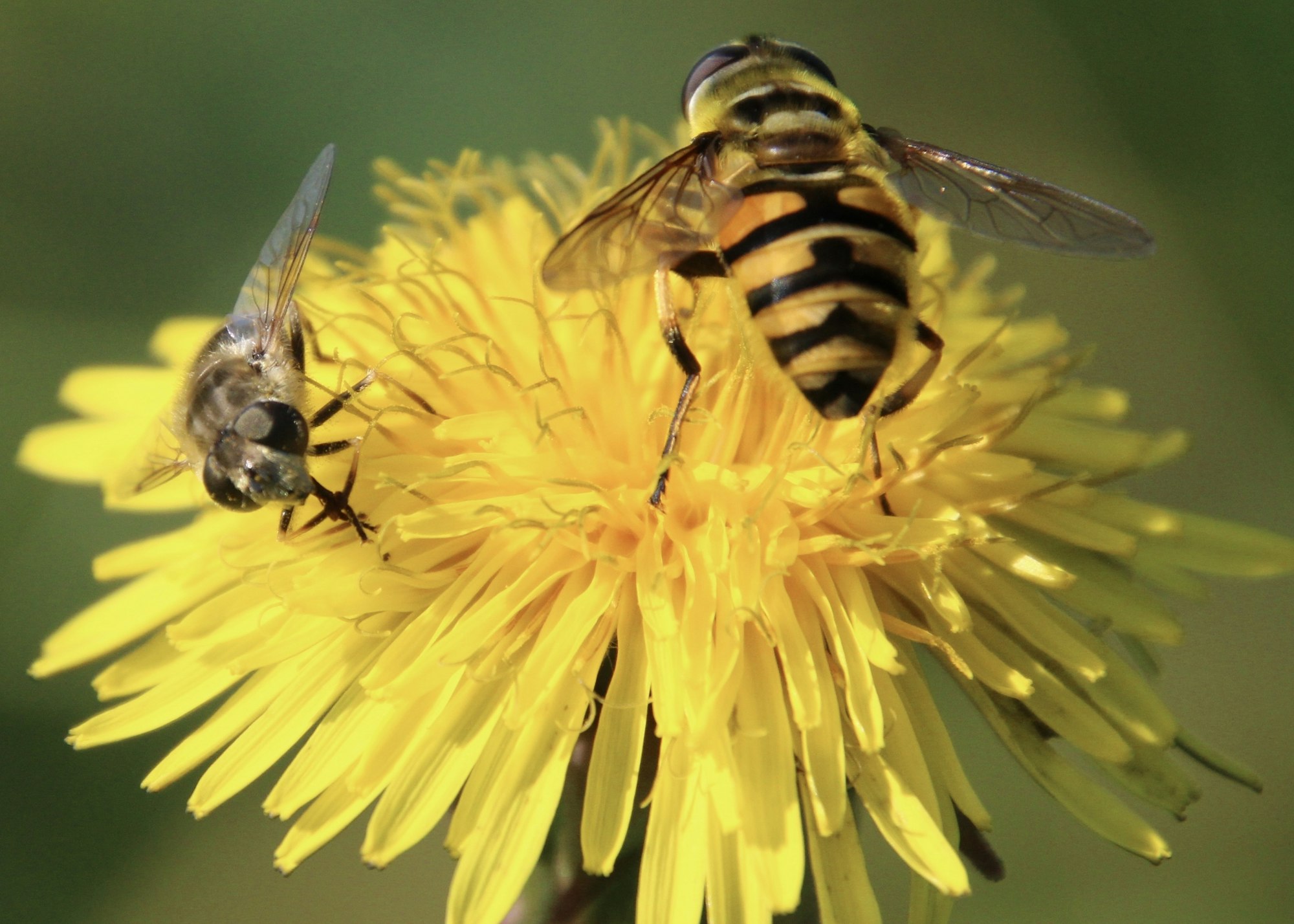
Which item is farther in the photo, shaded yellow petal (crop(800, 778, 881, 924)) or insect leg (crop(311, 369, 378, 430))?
insect leg (crop(311, 369, 378, 430))

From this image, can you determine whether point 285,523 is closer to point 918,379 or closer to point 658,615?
point 658,615

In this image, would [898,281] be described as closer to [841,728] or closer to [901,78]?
[841,728]

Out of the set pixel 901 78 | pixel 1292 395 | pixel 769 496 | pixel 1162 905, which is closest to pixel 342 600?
pixel 769 496

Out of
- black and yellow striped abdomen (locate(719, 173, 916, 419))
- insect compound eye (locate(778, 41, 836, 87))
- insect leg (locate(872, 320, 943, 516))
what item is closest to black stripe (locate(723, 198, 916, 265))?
black and yellow striped abdomen (locate(719, 173, 916, 419))

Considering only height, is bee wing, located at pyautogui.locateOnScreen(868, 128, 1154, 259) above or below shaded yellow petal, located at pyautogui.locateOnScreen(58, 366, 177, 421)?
above

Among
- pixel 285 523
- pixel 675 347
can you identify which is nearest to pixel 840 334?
pixel 675 347

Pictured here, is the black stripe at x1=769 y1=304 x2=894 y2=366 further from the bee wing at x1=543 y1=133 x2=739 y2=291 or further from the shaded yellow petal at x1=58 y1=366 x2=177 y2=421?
the shaded yellow petal at x1=58 y1=366 x2=177 y2=421

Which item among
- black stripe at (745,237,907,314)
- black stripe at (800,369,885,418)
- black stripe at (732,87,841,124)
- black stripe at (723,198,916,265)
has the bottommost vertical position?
black stripe at (800,369,885,418)
